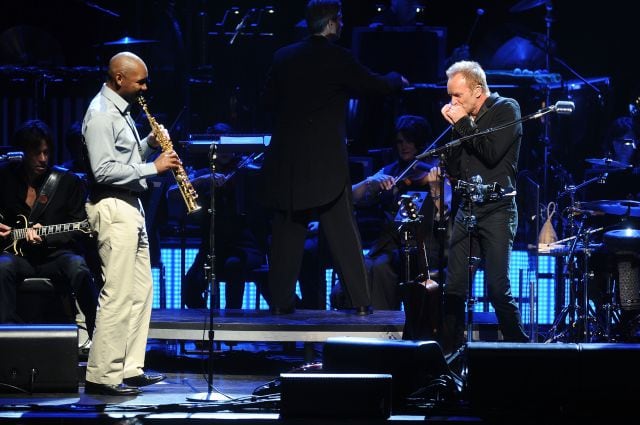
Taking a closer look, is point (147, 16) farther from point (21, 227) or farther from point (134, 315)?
point (134, 315)

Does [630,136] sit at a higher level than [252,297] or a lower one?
higher

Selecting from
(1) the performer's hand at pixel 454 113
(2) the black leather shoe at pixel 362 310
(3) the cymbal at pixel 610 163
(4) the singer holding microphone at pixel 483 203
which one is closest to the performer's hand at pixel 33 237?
(2) the black leather shoe at pixel 362 310

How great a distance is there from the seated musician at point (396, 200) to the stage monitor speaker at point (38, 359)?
308 cm

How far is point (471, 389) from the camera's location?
6086mm

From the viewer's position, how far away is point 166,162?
6.75 metres

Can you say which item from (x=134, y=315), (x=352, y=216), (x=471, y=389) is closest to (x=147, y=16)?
(x=352, y=216)

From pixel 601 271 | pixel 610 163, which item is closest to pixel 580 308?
pixel 601 271

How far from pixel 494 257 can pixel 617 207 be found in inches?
93.2

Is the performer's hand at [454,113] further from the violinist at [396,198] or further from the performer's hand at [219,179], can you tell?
the performer's hand at [219,179]

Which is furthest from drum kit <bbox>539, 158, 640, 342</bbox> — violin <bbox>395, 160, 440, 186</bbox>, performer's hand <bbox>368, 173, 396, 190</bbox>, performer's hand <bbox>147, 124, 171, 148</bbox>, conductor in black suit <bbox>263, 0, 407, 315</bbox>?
performer's hand <bbox>147, 124, 171, 148</bbox>

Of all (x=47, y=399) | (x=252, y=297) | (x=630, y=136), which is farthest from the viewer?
(x=252, y=297)

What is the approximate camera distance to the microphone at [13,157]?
341 inches

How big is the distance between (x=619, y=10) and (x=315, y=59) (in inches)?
247

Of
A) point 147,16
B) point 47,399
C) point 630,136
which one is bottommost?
point 47,399
